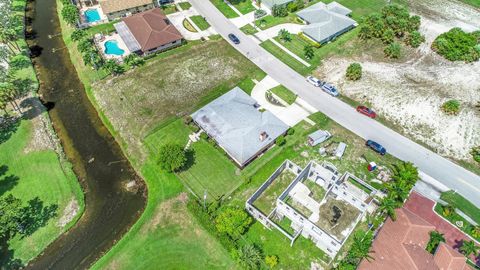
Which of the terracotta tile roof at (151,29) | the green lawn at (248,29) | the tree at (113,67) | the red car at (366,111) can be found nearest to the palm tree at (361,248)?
the red car at (366,111)

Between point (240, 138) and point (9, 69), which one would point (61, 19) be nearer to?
point (9, 69)

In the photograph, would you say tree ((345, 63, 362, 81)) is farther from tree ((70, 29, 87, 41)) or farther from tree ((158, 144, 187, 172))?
tree ((70, 29, 87, 41))

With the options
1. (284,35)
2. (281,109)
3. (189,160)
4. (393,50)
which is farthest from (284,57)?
(189,160)

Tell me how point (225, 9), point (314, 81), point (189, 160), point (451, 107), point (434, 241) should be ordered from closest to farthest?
point (434, 241)
point (189, 160)
point (451, 107)
point (314, 81)
point (225, 9)

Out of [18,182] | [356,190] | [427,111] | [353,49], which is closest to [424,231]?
[356,190]

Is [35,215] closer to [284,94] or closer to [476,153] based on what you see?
[284,94]

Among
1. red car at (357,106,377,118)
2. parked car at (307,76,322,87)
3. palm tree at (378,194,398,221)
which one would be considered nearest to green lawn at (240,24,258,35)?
parked car at (307,76,322,87)

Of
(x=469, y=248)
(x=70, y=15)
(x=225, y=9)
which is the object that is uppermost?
(x=70, y=15)
